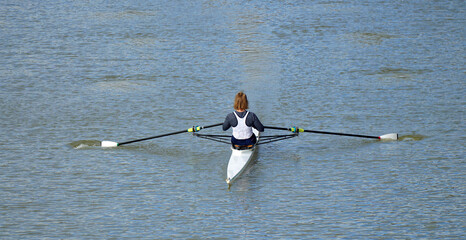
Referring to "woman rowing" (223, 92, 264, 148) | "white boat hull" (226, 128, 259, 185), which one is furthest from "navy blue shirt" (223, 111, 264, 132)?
"white boat hull" (226, 128, 259, 185)

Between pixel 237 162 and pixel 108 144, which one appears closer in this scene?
pixel 237 162

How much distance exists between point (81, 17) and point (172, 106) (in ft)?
67.0

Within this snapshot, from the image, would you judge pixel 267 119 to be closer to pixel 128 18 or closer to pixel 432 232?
pixel 432 232

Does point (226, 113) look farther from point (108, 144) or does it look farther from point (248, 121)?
point (248, 121)

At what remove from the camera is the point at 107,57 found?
3616 cm

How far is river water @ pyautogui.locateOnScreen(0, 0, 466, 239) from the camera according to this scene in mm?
16969

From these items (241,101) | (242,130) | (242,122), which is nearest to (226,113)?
(242,130)

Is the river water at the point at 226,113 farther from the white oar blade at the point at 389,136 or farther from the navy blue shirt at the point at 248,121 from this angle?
the navy blue shirt at the point at 248,121

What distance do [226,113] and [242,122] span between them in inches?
266

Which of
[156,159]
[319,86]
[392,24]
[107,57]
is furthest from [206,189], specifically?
[392,24]

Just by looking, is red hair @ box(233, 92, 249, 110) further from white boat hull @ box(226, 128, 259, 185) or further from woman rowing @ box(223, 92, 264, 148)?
white boat hull @ box(226, 128, 259, 185)

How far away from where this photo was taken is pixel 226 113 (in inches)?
1053

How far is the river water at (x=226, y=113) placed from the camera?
1697 cm

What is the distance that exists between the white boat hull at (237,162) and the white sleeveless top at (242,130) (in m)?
0.38
